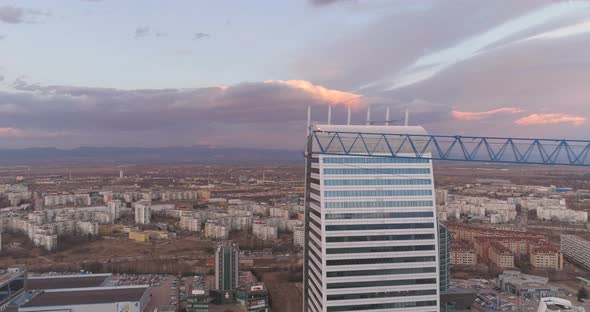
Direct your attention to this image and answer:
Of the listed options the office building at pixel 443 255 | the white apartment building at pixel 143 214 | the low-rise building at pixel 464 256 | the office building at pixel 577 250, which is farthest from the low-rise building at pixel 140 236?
the office building at pixel 577 250

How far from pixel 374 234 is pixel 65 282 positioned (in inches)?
738

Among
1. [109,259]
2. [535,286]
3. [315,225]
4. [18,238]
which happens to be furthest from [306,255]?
[18,238]

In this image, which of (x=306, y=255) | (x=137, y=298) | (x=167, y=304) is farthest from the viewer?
(x=167, y=304)

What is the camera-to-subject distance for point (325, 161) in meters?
16.5

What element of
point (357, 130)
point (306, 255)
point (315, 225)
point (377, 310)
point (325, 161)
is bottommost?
point (377, 310)

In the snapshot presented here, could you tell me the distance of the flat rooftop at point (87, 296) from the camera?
21.2 metres

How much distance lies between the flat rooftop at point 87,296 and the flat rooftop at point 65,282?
2136 mm

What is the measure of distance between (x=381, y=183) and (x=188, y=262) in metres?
21.5

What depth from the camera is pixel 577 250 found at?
33.8 meters

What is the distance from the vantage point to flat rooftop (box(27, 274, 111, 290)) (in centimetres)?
2514

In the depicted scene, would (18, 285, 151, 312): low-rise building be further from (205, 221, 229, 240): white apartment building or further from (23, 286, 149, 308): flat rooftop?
(205, 221, 229, 240): white apartment building

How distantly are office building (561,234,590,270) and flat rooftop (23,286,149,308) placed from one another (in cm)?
2979

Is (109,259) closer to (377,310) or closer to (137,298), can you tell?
(137,298)

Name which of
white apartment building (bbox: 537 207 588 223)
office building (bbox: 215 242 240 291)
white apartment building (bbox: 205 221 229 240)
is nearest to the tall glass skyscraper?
office building (bbox: 215 242 240 291)
